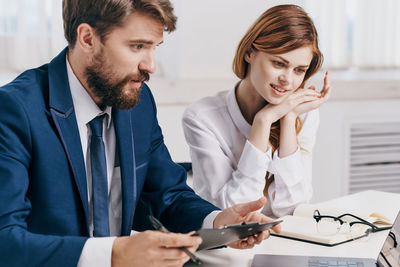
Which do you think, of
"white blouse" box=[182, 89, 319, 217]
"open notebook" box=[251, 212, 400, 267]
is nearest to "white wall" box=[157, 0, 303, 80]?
"white blouse" box=[182, 89, 319, 217]

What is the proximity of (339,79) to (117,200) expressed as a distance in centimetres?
196

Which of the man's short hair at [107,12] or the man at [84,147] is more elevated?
the man's short hair at [107,12]

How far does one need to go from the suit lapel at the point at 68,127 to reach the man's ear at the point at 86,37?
94mm

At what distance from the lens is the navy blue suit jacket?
1.12m

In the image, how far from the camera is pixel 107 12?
131 cm

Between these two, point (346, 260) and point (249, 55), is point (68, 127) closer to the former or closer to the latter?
point (346, 260)

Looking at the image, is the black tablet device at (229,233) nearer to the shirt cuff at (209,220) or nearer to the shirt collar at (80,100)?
the shirt cuff at (209,220)

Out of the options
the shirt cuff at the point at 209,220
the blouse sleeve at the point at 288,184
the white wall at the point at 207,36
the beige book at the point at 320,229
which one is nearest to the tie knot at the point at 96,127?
the shirt cuff at the point at 209,220

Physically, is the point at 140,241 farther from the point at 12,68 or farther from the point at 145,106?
the point at 12,68

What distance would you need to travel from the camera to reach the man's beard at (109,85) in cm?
135

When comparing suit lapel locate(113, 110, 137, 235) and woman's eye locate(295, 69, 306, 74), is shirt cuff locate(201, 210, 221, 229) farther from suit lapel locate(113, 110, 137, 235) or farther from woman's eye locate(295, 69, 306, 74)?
woman's eye locate(295, 69, 306, 74)

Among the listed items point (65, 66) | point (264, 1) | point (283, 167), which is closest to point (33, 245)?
point (65, 66)

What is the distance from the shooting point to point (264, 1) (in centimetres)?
279

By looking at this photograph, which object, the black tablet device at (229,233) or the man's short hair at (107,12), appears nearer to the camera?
the black tablet device at (229,233)
